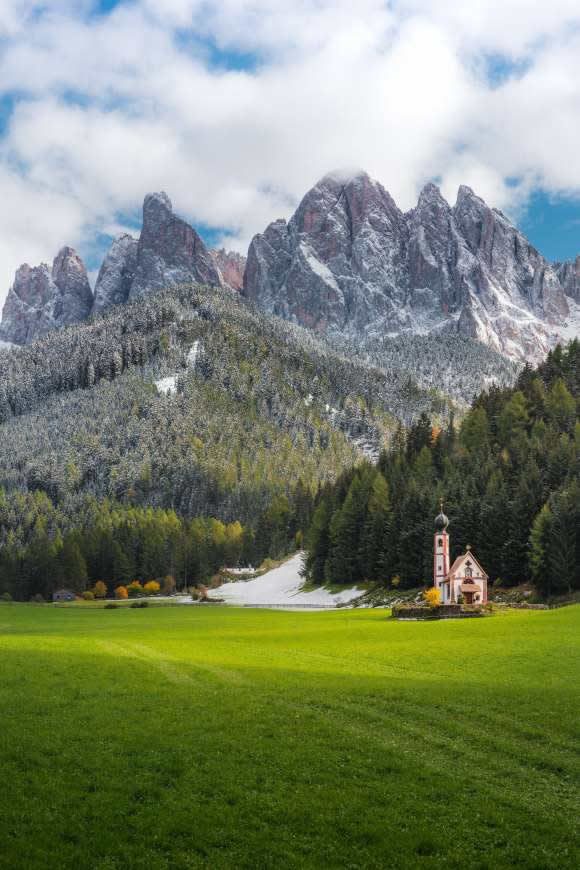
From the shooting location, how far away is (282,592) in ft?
383

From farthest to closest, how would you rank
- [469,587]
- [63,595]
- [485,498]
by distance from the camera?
[63,595] → [485,498] → [469,587]

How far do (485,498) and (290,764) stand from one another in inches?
2823

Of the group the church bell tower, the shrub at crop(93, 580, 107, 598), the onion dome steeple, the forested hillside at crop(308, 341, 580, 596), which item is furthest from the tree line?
the onion dome steeple

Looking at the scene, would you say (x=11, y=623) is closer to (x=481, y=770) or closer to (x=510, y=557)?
(x=510, y=557)

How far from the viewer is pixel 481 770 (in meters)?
16.3

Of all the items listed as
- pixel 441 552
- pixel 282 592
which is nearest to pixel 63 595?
pixel 282 592

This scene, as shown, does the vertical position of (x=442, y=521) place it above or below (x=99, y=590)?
above

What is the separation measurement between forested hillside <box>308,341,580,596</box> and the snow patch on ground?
4.29 m

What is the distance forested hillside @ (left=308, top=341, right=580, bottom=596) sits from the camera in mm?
74250

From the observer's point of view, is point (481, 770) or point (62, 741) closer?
point (481, 770)

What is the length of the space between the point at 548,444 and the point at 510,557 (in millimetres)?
20707

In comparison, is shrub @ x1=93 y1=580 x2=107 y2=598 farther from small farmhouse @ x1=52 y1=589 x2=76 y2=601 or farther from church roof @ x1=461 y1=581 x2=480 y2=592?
church roof @ x1=461 y1=581 x2=480 y2=592

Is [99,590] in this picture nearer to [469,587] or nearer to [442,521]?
[442,521]

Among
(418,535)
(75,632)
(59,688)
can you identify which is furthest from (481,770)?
(418,535)
